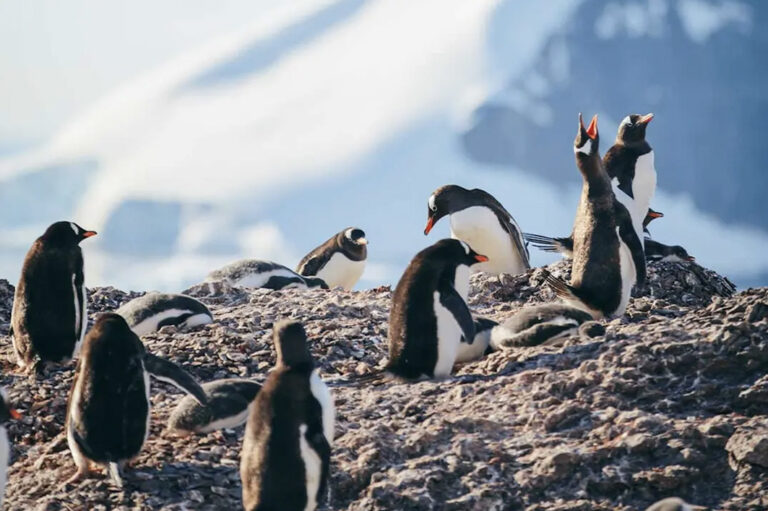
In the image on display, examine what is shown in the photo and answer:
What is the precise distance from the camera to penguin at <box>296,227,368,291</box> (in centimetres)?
1469

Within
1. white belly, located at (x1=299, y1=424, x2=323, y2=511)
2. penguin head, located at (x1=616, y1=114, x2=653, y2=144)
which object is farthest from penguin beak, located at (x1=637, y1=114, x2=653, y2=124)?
white belly, located at (x1=299, y1=424, x2=323, y2=511)

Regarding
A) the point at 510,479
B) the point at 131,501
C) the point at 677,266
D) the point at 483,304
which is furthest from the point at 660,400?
the point at 677,266

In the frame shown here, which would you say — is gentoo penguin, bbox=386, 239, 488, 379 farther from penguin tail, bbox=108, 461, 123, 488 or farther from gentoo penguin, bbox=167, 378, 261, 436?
penguin tail, bbox=108, 461, 123, 488

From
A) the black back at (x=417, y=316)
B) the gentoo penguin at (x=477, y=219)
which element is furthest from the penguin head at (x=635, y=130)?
the black back at (x=417, y=316)

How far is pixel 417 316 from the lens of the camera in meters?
7.33

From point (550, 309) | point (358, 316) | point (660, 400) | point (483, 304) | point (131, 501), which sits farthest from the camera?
point (483, 304)

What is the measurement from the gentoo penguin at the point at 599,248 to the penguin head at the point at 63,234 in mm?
3254

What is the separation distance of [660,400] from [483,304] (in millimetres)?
3762

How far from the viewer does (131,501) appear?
6.30m

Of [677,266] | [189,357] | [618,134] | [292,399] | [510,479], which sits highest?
[618,134]

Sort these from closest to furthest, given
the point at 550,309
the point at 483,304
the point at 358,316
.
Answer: the point at 550,309 → the point at 358,316 → the point at 483,304

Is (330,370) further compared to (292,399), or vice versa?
(330,370)

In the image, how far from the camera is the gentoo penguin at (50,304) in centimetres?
840

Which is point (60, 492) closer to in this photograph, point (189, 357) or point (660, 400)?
point (189, 357)
